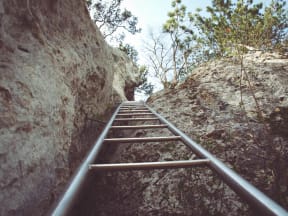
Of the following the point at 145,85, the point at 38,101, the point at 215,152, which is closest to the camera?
the point at 38,101

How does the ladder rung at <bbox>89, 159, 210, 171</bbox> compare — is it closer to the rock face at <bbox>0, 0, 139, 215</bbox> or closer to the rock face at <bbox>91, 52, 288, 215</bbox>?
the rock face at <bbox>0, 0, 139, 215</bbox>

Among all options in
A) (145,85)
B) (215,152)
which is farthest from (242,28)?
(145,85)

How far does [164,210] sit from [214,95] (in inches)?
88.4

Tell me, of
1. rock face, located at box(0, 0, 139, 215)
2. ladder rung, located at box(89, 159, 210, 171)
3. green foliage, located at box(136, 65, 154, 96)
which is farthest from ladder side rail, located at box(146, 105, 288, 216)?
green foliage, located at box(136, 65, 154, 96)

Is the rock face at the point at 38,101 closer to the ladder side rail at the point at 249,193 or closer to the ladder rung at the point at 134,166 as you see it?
the ladder rung at the point at 134,166

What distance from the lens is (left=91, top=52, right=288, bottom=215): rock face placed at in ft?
5.47

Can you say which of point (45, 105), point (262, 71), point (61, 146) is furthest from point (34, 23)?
point (262, 71)

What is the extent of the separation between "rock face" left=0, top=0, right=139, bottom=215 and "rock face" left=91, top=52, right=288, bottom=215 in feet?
2.01

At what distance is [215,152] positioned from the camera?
6.97 feet

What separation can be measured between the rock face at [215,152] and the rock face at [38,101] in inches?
24.1

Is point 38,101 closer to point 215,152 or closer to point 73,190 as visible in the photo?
point 73,190

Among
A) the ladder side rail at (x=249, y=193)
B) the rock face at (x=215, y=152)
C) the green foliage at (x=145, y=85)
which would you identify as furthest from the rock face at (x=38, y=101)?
the green foliage at (x=145, y=85)

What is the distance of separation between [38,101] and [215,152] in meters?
1.71

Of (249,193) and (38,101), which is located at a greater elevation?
(38,101)
